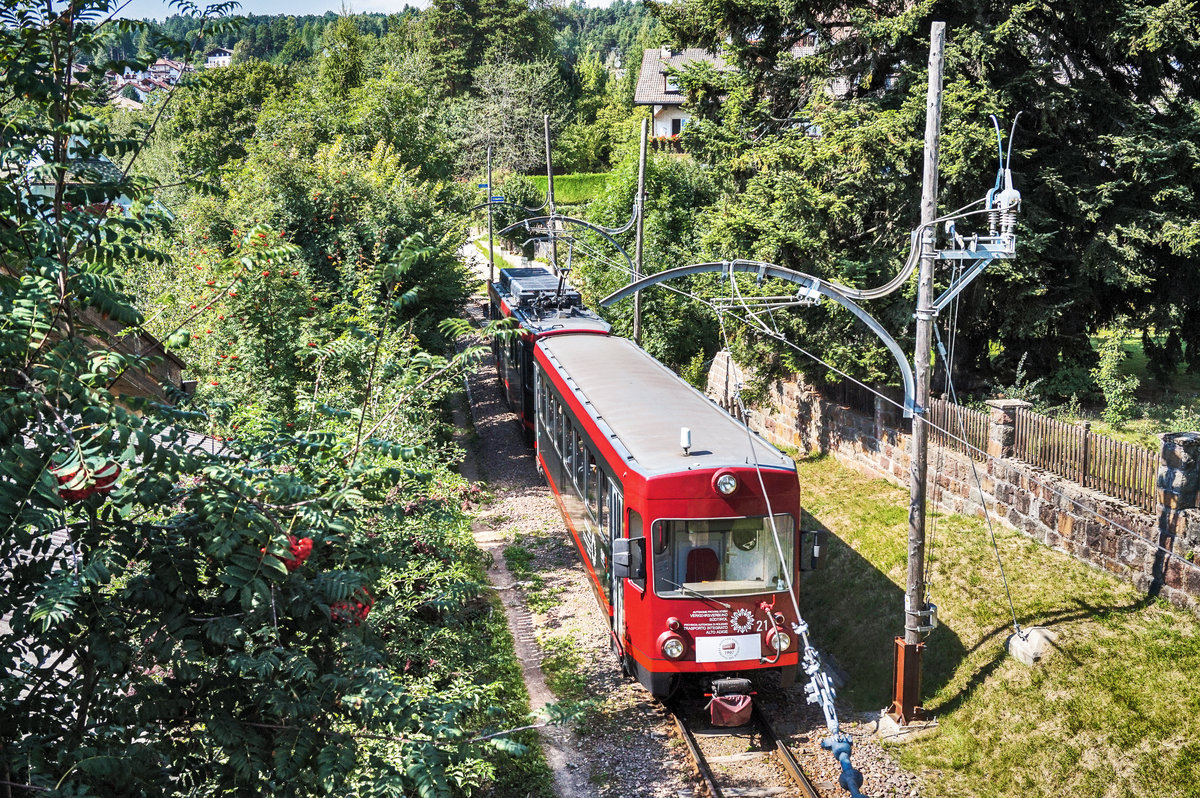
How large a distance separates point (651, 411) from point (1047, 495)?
18.5 ft

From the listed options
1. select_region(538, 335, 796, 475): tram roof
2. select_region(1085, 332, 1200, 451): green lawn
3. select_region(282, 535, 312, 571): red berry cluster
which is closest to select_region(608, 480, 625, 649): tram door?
select_region(538, 335, 796, 475): tram roof

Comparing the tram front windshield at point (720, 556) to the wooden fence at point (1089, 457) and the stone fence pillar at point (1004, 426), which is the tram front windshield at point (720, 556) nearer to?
the wooden fence at point (1089, 457)

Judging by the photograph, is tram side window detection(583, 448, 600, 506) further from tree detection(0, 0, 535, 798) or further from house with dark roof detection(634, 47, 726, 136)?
house with dark roof detection(634, 47, 726, 136)

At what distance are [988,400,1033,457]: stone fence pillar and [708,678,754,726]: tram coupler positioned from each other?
620 cm

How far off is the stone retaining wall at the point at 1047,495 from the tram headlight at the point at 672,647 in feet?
11.4

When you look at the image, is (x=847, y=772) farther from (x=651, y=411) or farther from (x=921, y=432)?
(x=651, y=411)

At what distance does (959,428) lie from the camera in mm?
15359

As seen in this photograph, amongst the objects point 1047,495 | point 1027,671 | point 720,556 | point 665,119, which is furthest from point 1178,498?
point 665,119

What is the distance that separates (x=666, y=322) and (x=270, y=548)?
876 inches

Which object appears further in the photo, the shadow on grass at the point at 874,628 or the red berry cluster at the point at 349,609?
the shadow on grass at the point at 874,628

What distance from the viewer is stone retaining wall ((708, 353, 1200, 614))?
36.8 feet

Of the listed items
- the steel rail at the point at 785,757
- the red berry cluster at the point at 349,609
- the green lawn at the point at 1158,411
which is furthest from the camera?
the green lawn at the point at 1158,411

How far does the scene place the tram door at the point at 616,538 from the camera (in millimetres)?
11195

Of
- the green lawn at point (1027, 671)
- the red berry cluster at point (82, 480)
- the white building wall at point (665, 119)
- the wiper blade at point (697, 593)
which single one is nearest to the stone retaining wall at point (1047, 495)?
the green lawn at point (1027, 671)
